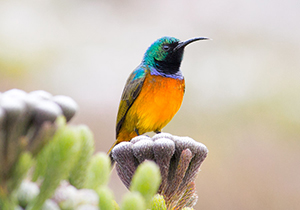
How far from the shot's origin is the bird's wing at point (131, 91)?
6.59ft

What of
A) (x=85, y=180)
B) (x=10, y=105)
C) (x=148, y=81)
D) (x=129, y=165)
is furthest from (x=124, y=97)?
(x=10, y=105)

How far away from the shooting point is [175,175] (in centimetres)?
87

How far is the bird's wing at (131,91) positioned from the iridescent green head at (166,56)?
100 mm

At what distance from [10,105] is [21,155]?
0.07m

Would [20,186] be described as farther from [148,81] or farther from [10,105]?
[148,81]

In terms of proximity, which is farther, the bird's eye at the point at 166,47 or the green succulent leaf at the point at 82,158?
the bird's eye at the point at 166,47

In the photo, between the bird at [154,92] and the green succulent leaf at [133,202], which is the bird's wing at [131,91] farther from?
the green succulent leaf at [133,202]

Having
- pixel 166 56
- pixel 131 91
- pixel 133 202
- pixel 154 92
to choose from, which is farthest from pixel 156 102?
pixel 133 202

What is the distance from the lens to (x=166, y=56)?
6.77ft

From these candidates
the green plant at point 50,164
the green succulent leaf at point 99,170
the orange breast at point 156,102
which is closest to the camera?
the green plant at point 50,164

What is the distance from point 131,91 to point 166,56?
308 millimetres

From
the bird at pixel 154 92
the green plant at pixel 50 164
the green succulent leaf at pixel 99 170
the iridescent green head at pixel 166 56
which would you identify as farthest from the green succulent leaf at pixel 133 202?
the iridescent green head at pixel 166 56

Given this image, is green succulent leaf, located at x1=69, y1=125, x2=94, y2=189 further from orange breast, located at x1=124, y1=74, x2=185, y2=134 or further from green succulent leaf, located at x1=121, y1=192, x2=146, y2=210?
orange breast, located at x1=124, y1=74, x2=185, y2=134

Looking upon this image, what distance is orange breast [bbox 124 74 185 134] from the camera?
1.97 m
